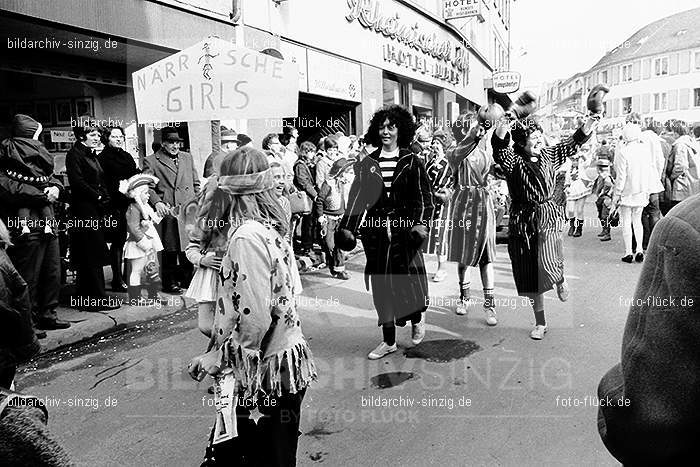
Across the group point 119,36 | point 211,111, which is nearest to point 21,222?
point 211,111

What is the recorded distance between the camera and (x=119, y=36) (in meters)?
8.73

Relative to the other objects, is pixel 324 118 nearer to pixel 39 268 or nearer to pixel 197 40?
pixel 197 40

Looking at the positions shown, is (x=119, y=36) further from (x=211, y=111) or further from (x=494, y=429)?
(x=494, y=429)

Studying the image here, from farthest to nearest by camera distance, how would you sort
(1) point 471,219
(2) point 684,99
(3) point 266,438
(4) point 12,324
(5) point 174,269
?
1. (2) point 684,99
2. (5) point 174,269
3. (1) point 471,219
4. (3) point 266,438
5. (4) point 12,324

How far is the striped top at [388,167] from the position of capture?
5.27 meters

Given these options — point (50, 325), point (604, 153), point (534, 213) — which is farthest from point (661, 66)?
point (50, 325)

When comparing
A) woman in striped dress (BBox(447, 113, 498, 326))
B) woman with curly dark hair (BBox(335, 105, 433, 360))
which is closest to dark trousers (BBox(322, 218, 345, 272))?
woman in striped dress (BBox(447, 113, 498, 326))

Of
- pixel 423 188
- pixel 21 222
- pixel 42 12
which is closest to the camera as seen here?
pixel 423 188

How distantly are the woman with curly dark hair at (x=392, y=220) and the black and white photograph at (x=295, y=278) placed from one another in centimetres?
2

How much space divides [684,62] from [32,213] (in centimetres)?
4831

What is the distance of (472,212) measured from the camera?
652 centimetres

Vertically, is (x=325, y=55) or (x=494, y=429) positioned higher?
(x=325, y=55)

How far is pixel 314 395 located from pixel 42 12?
243 inches

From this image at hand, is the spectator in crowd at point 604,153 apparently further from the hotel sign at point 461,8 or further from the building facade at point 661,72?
the building facade at point 661,72
